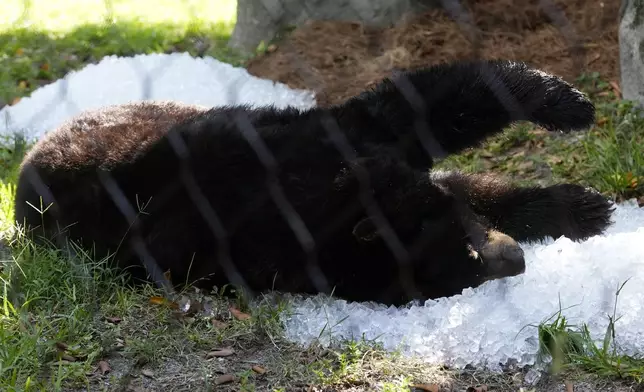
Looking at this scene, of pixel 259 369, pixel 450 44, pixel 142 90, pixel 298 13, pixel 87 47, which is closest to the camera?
pixel 259 369

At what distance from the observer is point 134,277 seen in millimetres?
3301

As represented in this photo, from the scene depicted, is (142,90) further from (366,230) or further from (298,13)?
(366,230)

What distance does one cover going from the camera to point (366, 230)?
3025 millimetres

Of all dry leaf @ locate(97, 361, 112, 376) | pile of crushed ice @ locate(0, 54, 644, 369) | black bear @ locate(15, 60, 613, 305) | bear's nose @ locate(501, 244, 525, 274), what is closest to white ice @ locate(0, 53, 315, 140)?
black bear @ locate(15, 60, 613, 305)

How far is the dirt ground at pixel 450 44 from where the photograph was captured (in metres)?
4.91

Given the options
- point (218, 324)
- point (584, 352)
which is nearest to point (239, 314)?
point (218, 324)

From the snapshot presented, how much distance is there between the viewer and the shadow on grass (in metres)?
6.25

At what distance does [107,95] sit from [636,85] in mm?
3248

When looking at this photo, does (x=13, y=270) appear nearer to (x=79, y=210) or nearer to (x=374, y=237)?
(x=79, y=210)

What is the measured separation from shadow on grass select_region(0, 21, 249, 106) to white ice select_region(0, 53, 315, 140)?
28 centimetres

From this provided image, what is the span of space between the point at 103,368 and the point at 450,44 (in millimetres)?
3376

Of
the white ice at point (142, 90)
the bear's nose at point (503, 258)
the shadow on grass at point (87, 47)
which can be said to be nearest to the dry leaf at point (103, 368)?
the bear's nose at point (503, 258)

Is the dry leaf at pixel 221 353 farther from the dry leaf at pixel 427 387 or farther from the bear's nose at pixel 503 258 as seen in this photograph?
the bear's nose at pixel 503 258

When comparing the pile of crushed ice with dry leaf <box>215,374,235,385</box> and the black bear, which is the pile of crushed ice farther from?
dry leaf <box>215,374,235,385</box>
